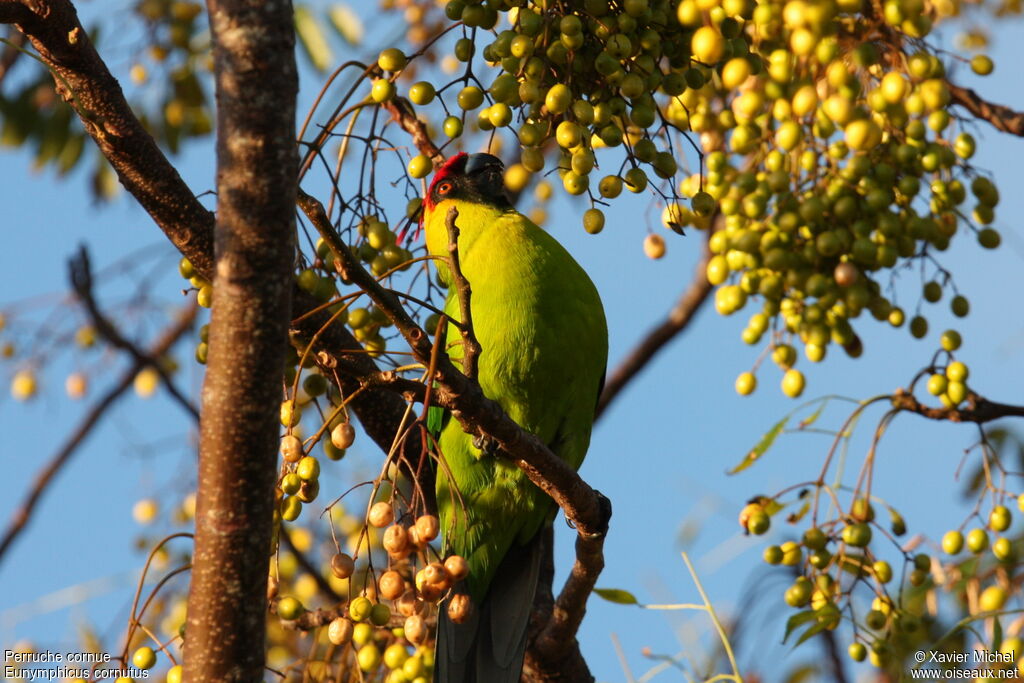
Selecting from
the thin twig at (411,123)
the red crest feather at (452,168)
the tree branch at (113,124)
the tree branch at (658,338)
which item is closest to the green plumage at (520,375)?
the thin twig at (411,123)

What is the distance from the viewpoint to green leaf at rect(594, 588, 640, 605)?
2760 mm

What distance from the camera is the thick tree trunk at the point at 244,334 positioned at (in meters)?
1.44

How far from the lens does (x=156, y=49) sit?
4223mm

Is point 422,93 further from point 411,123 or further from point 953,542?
point 953,542

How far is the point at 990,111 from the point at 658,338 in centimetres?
141

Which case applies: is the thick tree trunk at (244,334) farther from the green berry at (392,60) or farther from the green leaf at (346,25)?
the green leaf at (346,25)

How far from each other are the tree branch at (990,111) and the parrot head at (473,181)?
128cm

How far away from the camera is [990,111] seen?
319 centimetres

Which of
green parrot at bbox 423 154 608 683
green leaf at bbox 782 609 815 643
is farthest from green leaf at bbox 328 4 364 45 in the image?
green leaf at bbox 782 609 815 643

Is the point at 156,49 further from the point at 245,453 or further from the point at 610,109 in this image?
the point at 245,453

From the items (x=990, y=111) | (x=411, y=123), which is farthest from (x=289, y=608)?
(x=990, y=111)

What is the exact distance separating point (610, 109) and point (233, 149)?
3.09 feet

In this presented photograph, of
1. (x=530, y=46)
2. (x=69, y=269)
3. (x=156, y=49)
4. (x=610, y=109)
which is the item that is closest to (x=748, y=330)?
(x=610, y=109)

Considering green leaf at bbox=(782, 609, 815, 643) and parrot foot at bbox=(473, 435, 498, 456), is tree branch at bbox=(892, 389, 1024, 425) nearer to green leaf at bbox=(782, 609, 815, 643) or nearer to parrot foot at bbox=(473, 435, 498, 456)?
green leaf at bbox=(782, 609, 815, 643)
